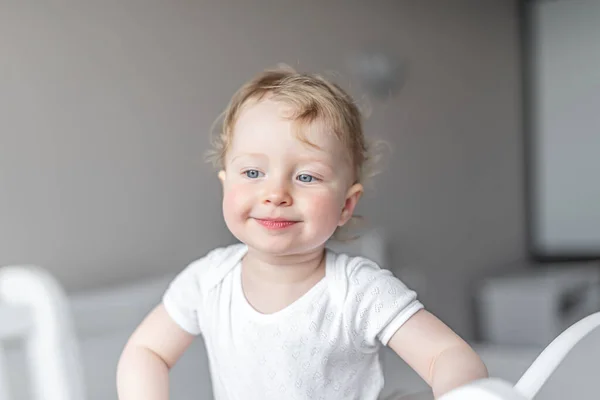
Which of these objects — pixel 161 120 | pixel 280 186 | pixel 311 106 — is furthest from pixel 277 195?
pixel 161 120

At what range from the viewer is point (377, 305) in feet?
3.14

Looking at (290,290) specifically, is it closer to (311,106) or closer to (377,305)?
(377,305)

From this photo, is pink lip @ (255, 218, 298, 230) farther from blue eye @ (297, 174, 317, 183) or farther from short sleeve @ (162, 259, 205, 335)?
short sleeve @ (162, 259, 205, 335)

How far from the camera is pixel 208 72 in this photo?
2229 millimetres

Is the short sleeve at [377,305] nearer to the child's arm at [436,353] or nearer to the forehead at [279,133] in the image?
the child's arm at [436,353]

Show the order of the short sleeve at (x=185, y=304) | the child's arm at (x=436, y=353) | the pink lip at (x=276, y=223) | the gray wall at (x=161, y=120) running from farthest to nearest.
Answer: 1. the gray wall at (x=161, y=120)
2. the short sleeve at (x=185, y=304)
3. the pink lip at (x=276, y=223)
4. the child's arm at (x=436, y=353)

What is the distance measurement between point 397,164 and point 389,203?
0.51 ft

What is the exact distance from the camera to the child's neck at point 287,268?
3.28 feet

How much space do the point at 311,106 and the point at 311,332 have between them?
27 cm

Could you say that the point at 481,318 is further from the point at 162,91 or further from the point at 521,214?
the point at 162,91

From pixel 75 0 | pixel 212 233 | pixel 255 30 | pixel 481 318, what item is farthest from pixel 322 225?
pixel 481 318

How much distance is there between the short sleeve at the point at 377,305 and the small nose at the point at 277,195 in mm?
146

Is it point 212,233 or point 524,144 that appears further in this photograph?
→ point 524,144

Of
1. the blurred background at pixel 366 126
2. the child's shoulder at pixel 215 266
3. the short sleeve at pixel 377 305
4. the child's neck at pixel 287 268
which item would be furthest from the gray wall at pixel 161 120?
the short sleeve at pixel 377 305
